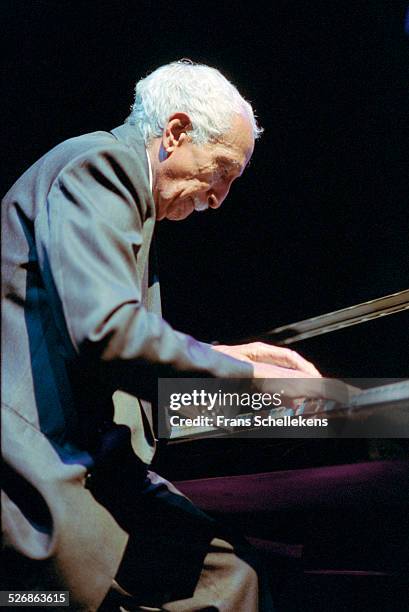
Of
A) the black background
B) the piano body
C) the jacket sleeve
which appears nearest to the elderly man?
the jacket sleeve

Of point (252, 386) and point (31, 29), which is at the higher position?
point (31, 29)

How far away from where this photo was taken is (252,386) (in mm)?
1180

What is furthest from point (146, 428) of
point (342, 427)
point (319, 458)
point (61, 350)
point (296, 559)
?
point (296, 559)

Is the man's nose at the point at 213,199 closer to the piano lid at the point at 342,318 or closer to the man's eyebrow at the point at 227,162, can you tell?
the man's eyebrow at the point at 227,162

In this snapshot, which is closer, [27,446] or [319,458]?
[27,446]

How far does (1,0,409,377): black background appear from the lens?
2.88 m

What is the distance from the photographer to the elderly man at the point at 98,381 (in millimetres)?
1062

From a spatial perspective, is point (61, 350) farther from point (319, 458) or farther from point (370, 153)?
point (370, 153)

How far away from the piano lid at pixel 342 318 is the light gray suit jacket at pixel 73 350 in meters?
1.29

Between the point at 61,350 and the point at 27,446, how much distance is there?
0.20 metres

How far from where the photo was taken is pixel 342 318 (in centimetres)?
240

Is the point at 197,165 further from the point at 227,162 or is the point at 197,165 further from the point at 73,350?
the point at 73,350

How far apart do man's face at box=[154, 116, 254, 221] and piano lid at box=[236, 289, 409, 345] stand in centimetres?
98

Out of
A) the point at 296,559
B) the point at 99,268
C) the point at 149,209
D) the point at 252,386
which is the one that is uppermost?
the point at 149,209
